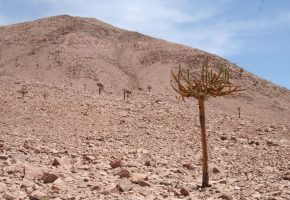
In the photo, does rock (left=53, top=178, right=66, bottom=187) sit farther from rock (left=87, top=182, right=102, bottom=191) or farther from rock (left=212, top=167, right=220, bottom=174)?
rock (left=212, top=167, right=220, bottom=174)

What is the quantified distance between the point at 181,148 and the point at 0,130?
5418 millimetres

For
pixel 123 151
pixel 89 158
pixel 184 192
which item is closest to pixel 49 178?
pixel 184 192

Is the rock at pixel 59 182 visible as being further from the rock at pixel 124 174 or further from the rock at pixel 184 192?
the rock at pixel 184 192

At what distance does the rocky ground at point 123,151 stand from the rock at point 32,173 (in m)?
0.02

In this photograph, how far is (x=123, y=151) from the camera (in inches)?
486

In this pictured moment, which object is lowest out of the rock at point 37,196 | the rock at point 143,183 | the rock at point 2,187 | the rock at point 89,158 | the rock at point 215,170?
the rock at point 215,170

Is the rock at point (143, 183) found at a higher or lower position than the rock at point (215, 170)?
higher

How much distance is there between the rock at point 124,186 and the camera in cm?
756

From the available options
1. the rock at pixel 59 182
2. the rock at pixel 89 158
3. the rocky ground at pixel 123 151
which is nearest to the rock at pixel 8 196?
the rocky ground at pixel 123 151

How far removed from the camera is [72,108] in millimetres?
17625

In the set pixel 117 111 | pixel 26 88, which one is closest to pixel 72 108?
pixel 117 111

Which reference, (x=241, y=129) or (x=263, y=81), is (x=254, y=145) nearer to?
(x=241, y=129)

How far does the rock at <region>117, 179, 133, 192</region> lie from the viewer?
756 centimetres

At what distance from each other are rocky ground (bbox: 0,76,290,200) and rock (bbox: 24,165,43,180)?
0.06 feet
